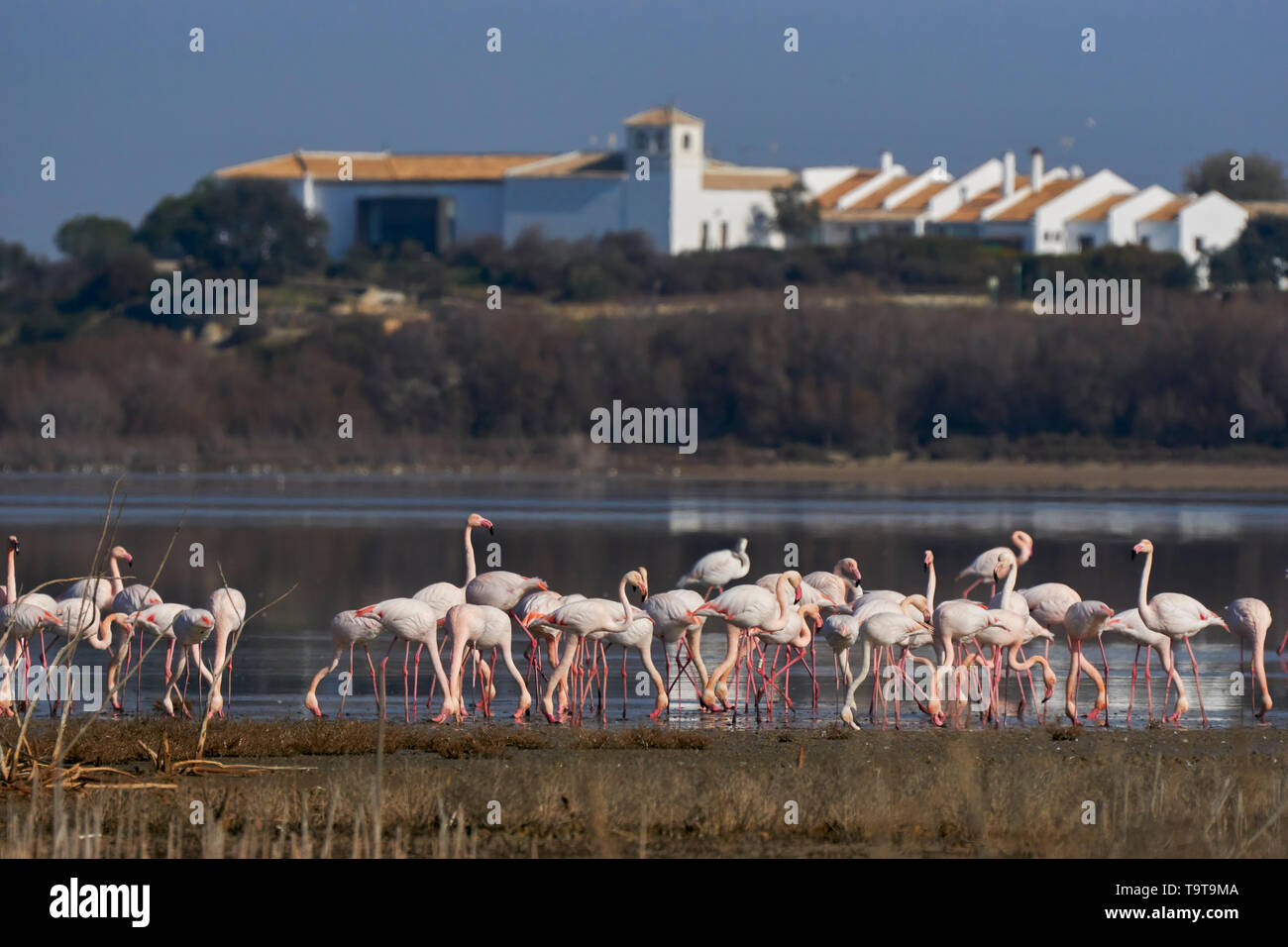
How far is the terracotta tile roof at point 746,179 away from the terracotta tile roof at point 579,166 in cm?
511

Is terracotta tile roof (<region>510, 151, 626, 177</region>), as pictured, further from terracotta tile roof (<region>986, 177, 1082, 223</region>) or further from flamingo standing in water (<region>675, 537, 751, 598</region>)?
flamingo standing in water (<region>675, 537, 751, 598</region>)

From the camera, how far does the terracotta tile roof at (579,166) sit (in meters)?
117

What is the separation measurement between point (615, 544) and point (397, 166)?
9401 centimetres

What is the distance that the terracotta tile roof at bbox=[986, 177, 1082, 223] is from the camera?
111m

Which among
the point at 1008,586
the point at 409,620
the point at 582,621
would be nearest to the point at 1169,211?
the point at 1008,586

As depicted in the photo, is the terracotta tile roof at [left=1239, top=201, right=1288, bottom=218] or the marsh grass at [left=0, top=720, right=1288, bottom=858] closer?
the marsh grass at [left=0, top=720, right=1288, bottom=858]

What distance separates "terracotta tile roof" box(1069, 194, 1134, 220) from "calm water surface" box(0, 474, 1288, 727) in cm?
6026

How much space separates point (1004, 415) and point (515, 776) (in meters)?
58.2

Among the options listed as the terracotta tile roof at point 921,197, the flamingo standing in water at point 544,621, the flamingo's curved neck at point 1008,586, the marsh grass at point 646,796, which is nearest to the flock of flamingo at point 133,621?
the marsh grass at point 646,796

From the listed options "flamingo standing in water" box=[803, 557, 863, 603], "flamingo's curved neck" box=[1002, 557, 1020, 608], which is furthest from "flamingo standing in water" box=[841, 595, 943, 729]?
"flamingo standing in water" box=[803, 557, 863, 603]

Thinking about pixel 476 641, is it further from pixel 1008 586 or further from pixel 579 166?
pixel 579 166
